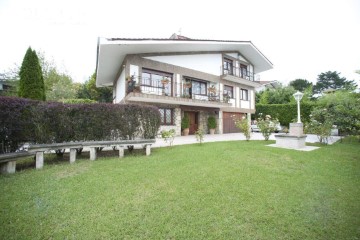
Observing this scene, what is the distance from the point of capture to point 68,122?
579 cm

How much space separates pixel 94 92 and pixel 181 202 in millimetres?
30561

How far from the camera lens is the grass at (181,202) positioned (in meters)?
2.35

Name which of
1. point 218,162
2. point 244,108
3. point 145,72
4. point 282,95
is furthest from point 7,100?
point 282,95

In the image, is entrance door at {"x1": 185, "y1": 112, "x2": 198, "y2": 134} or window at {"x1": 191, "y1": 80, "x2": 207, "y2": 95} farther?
window at {"x1": 191, "y1": 80, "x2": 207, "y2": 95}

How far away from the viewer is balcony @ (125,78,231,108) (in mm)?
12141

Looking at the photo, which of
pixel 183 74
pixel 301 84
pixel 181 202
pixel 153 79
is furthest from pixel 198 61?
pixel 301 84

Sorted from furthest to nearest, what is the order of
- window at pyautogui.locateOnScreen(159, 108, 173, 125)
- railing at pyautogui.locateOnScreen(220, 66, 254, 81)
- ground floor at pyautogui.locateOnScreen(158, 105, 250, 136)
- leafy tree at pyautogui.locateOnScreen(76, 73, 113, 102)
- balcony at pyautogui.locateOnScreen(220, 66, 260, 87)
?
1. leafy tree at pyautogui.locateOnScreen(76, 73, 113, 102)
2. railing at pyautogui.locateOnScreen(220, 66, 254, 81)
3. balcony at pyautogui.locateOnScreen(220, 66, 260, 87)
4. ground floor at pyautogui.locateOnScreen(158, 105, 250, 136)
5. window at pyautogui.locateOnScreen(159, 108, 173, 125)

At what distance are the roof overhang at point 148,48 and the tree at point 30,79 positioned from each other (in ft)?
14.6

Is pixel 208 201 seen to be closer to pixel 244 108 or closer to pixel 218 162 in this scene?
pixel 218 162

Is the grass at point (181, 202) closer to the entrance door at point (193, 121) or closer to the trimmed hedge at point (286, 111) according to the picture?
the entrance door at point (193, 121)

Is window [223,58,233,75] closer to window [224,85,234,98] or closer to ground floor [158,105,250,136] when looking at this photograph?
window [224,85,234,98]

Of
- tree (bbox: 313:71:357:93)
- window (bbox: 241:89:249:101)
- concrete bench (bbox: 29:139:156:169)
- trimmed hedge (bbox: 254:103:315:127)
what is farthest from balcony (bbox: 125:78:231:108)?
tree (bbox: 313:71:357:93)

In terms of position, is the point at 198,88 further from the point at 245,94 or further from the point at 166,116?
the point at 245,94

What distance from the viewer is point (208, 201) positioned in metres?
3.10
